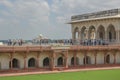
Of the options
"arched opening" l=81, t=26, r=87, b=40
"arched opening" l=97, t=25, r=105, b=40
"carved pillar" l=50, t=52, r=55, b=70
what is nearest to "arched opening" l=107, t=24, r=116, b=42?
"arched opening" l=97, t=25, r=105, b=40

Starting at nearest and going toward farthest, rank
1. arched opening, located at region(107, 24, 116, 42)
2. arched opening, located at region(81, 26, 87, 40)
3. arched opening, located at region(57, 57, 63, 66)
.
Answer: arched opening, located at region(57, 57, 63, 66)
arched opening, located at region(107, 24, 116, 42)
arched opening, located at region(81, 26, 87, 40)

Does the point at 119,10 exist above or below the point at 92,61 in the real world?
above

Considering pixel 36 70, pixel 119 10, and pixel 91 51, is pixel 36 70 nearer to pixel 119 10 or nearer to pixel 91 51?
pixel 91 51

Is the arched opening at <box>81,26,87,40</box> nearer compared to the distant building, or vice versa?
the distant building

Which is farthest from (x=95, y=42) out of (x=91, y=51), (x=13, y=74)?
(x=13, y=74)

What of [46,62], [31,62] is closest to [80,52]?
[46,62]

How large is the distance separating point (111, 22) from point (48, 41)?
12544 millimetres

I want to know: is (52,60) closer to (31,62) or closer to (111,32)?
(31,62)

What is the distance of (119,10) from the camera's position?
47469 millimetres

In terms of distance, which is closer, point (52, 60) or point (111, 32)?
point (52, 60)

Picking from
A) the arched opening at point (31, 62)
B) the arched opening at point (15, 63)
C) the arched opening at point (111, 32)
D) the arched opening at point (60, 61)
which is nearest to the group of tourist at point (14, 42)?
the arched opening at point (15, 63)

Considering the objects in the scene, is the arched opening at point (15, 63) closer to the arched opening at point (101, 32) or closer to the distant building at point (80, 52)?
the distant building at point (80, 52)

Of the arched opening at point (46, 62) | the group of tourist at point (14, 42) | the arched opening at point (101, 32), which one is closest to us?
the group of tourist at point (14, 42)

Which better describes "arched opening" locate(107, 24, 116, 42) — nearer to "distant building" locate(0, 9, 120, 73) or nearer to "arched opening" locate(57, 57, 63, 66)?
"distant building" locate(0, 9, 120, 73)
